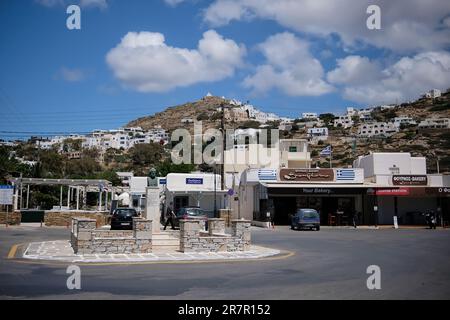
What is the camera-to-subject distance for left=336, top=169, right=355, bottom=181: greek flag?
45812mm

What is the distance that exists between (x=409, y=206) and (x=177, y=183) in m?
24.1

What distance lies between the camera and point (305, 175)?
4544 centimetres

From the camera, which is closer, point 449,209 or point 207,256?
point 207,256

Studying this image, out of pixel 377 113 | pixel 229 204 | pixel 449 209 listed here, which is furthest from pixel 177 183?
pixel 377 113

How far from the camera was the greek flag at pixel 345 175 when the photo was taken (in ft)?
150

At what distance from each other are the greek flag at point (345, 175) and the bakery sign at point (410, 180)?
398 centimetres

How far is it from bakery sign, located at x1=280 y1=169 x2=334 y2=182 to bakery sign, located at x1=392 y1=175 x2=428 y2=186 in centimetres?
642

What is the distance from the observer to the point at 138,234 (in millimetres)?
17766

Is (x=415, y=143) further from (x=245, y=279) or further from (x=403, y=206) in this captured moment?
(x=245, y=279)
